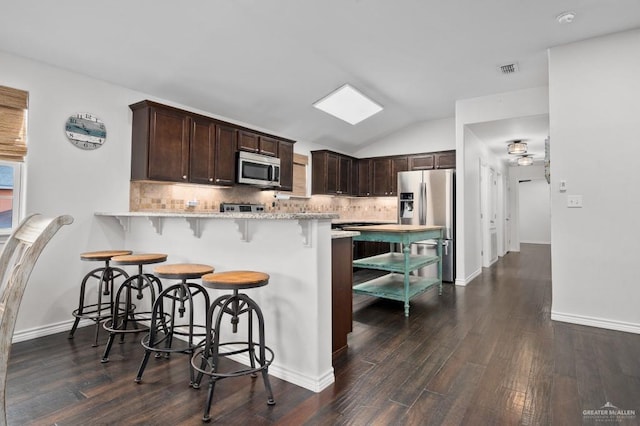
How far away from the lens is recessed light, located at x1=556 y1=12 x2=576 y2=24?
2.93 meters

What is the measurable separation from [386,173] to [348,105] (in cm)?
190

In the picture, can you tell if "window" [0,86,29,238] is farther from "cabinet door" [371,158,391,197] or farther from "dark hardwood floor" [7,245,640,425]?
"cabinet door" [371,158,391,197]

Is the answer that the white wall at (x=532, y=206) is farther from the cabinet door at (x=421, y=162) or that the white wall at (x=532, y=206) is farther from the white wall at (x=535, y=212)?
the cabinet door at (x=421, y=162)

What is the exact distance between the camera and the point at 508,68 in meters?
4.00

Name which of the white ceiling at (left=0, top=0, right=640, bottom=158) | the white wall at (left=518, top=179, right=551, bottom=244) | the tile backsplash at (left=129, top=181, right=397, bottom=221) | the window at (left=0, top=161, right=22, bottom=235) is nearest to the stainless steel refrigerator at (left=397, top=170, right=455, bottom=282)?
the tile backsplash at (left=129, top=181, right=397, bottom=221)

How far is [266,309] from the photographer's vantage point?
235 centimetres

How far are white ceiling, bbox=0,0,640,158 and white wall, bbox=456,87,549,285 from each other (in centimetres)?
16

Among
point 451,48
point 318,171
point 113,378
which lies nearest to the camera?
point 113,378

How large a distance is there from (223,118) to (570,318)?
4752mm

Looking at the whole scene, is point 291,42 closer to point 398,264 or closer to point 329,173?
point 398,264

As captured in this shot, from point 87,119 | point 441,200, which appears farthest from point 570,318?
point 87,119

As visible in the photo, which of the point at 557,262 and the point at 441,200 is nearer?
the point at 557,262

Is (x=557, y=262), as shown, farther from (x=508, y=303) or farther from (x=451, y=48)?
(x=451, y=48)

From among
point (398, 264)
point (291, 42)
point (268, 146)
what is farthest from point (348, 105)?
point (398, 264)
